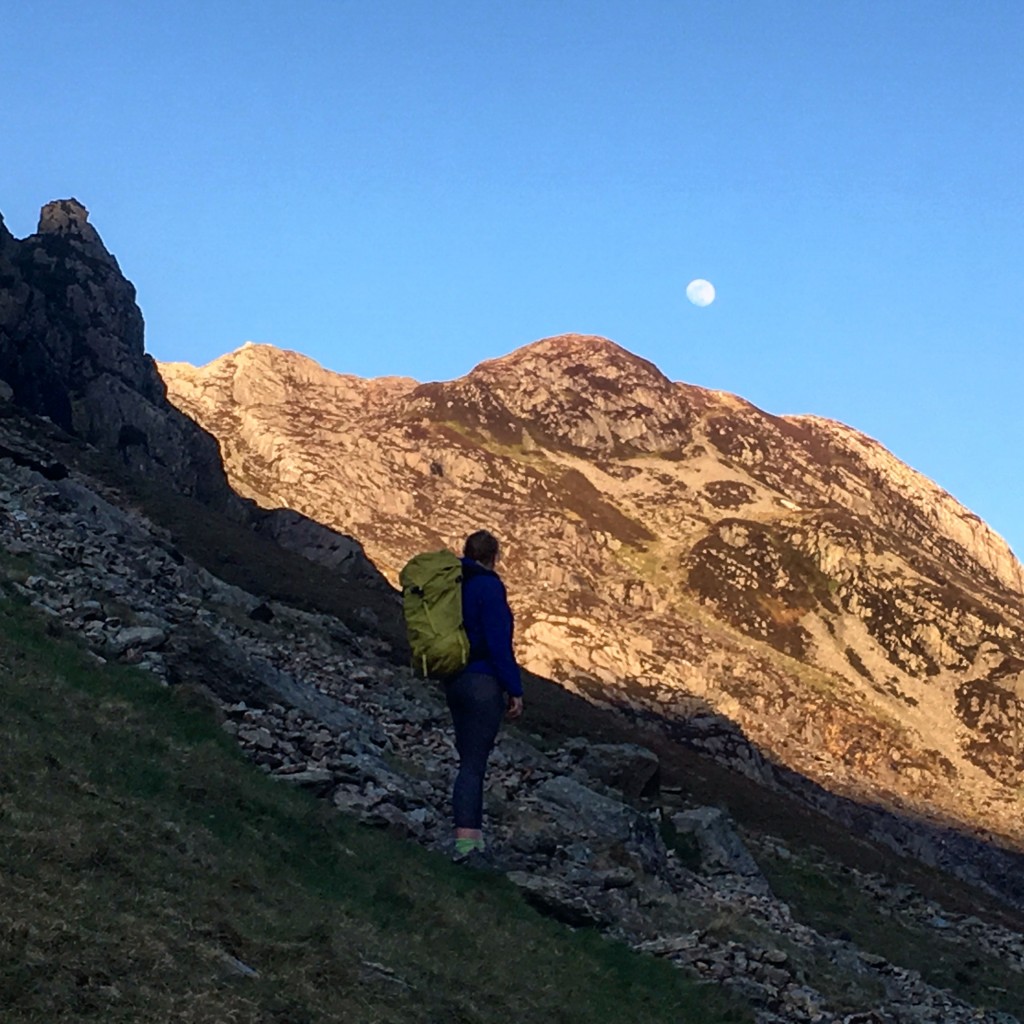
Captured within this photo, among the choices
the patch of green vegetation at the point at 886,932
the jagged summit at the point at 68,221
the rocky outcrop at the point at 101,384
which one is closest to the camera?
the patch of green vegetation at the point at 886,932

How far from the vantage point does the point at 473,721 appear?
39.2 ft

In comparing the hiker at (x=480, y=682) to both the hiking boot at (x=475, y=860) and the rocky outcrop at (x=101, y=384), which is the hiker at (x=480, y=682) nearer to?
the hiking boot at (x=475, y=860)

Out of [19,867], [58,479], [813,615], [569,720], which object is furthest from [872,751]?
[19,867]

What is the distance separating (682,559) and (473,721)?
409ft

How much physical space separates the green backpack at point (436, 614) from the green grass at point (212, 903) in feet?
6.83

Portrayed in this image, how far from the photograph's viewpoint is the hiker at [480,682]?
39.1ft

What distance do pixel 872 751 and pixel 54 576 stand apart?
9214cm

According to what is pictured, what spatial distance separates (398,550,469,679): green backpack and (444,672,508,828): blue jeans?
0.23m

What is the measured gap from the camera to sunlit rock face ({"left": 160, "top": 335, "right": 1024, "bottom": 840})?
315ft

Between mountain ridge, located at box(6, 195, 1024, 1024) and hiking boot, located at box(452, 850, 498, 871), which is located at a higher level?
mountain ridge, located at box(6, 195, 1024, 1024)

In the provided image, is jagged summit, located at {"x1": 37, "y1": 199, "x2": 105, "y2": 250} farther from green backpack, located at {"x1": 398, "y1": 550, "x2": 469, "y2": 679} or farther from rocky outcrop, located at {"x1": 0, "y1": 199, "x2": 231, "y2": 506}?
green backpack, located at {"x1": 398, "y1": 550, "x2": 469, "y2": 679}

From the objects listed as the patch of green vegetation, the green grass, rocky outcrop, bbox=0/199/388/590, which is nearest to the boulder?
the patch of green vegetation

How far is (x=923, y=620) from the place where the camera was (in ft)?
414

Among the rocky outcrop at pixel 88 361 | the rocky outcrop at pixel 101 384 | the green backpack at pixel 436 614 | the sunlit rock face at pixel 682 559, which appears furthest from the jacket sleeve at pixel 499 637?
the sunlit rock face at pixel 682 559
